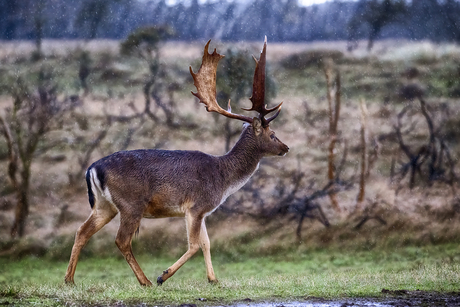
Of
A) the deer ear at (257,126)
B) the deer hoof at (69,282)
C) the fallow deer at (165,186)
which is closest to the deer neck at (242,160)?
the fallow deer at (165,186)

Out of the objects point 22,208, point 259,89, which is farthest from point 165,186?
point 22,208

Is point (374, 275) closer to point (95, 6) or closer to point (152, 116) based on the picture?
point (152, 116)

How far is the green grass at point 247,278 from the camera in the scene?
276 inches

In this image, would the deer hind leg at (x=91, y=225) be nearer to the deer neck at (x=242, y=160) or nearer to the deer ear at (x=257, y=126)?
the deer neck at (x=242, y=160)

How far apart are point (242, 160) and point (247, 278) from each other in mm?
2014

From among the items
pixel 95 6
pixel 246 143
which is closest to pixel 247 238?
pixel 246 143

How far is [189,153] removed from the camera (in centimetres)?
838

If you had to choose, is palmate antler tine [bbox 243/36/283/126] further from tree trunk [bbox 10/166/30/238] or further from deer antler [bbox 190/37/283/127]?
tree trunk [bbox 10/166/30/238]

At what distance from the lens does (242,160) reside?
28.1 ft

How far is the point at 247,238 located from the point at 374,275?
9.75 feet

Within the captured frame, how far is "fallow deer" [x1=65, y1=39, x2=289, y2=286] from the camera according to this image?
7.77 metres

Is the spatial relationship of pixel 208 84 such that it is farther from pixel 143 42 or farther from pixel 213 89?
pixel 143 42

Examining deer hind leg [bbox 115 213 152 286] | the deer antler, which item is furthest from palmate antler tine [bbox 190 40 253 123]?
deer hind leg [bbox 115 213 152 286]

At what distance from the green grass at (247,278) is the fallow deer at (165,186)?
1.95 feet
